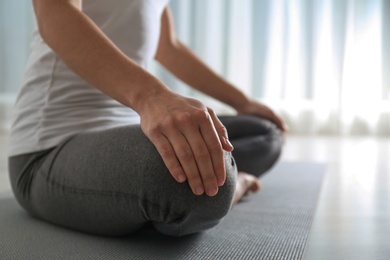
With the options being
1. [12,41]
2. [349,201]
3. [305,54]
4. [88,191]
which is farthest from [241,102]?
[12,41]

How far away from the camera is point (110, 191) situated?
3.12 ft

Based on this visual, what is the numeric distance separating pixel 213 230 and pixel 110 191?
0.26 metres

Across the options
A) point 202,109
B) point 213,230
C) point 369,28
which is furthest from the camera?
point 369,28

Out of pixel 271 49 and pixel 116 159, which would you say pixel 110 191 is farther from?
pixel 271 49

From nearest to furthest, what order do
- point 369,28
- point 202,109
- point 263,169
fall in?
point 202,109 < point 263,169 < point 369,28

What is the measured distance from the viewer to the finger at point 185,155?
0.81 m

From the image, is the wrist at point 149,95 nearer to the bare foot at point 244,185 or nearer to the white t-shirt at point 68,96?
the white t-shirt at point 68,96

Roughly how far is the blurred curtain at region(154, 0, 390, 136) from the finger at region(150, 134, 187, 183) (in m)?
3.04

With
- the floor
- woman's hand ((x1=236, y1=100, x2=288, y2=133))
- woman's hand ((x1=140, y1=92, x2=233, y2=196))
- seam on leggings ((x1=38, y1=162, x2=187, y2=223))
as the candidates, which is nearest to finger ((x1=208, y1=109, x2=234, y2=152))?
woman's hand ((x1=140, y1=92, x2=233, y2=196))

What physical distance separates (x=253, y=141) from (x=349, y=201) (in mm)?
329

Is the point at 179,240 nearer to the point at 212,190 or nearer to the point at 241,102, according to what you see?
the point at 212,190

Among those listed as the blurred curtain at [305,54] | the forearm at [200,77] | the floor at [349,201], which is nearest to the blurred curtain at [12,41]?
the floor at [349,201]

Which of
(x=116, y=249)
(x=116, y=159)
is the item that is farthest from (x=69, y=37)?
(x=116, y=249)

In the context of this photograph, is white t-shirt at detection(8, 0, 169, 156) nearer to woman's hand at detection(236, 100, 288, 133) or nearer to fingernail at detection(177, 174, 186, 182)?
fingernail at detection(177, 174, 186, 182)
